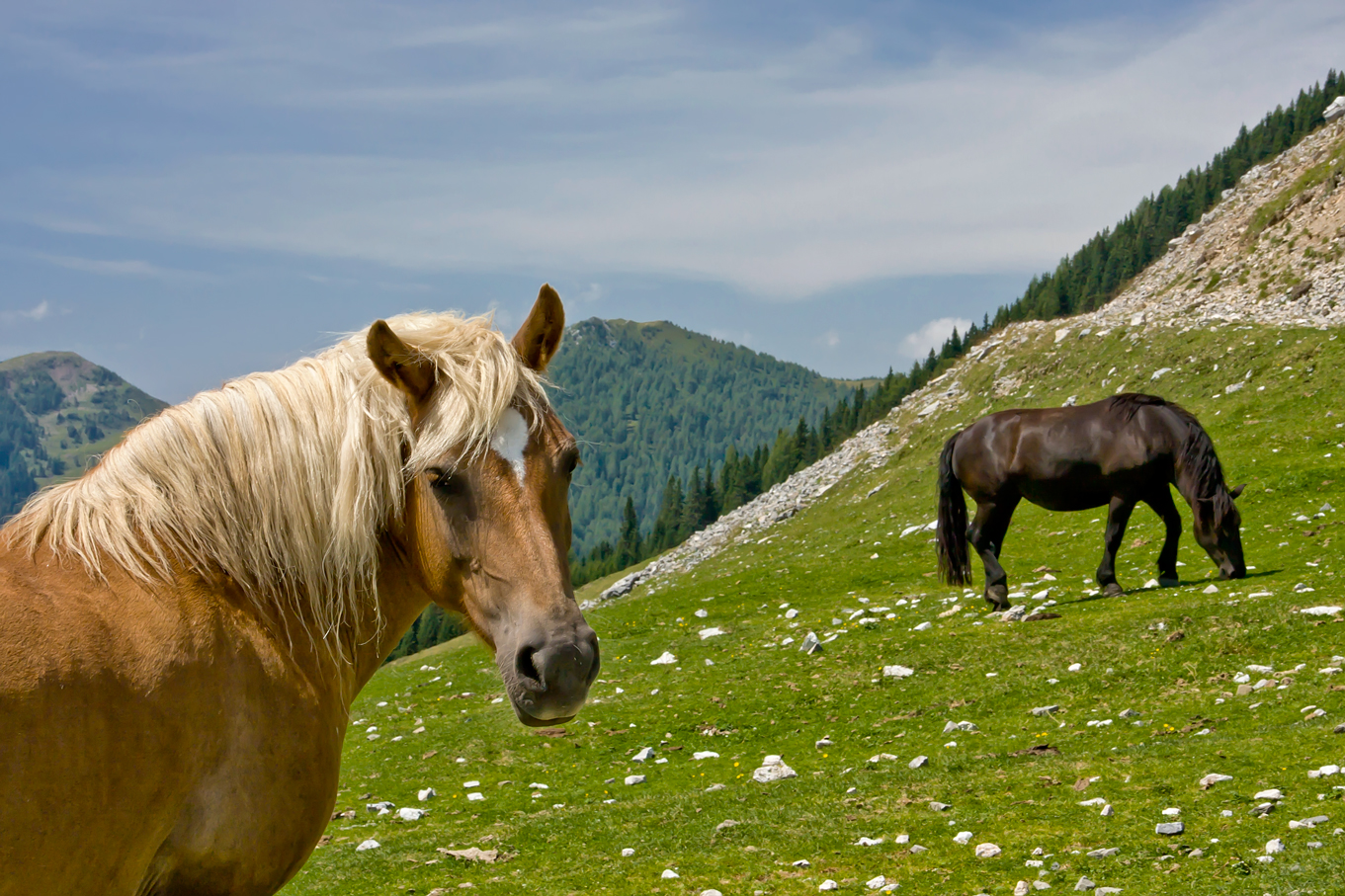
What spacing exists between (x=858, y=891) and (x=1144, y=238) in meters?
97.6

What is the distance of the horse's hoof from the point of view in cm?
1606

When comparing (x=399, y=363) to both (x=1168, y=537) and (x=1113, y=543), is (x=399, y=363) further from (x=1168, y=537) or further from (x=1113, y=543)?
(x=1168, y=537)

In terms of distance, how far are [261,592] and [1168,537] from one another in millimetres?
15663

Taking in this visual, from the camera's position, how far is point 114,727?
9.34ft

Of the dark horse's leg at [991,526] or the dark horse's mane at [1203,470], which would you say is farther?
the dark horse's leg at [991,526]

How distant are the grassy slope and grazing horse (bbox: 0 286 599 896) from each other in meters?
4.34

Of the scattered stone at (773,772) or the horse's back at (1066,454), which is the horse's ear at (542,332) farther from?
the horse's back at (1066,454)

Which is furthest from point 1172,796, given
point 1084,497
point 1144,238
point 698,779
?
point 1144,238

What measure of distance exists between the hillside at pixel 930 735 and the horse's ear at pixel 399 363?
15.9 feet

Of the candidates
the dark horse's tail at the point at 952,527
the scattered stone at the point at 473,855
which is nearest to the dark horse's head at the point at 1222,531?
the dark horse's tail at the point at 952,527

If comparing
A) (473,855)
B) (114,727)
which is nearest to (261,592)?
(114,727)

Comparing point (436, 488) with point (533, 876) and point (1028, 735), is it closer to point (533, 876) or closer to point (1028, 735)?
point (533, 876)

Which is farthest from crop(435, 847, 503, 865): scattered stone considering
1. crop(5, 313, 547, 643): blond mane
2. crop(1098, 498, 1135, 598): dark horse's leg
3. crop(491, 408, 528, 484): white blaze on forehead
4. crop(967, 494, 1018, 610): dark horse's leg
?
crop(1098, 498, 1135, 598): dark horse's leg

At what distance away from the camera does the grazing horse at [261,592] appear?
2799 millimetres
